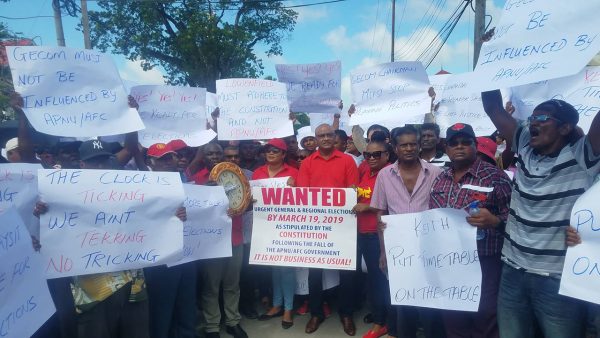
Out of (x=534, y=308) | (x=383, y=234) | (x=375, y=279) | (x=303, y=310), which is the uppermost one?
(x=383, y=234)

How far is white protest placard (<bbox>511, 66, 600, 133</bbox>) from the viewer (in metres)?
3.54

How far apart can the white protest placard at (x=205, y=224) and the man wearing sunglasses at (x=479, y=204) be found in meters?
1.91

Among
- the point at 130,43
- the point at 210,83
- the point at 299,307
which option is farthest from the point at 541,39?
the point at 130,43

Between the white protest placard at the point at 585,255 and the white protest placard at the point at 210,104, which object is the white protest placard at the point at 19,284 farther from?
the white protest placard at the point at 210,104

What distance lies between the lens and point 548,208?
2.47 m

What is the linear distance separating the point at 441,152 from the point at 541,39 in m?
3.76

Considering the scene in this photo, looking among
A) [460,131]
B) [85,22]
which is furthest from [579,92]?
[85,22]

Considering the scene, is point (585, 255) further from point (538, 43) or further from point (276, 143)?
point (276, 143)

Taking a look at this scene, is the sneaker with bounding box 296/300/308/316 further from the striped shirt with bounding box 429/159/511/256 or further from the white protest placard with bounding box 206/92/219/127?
the white protest placard with bounding box 206/92/219/127

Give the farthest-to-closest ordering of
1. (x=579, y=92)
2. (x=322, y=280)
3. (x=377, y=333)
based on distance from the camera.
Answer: (x=322, y=280)
(x=377, y=333)
(x=579, y=92)

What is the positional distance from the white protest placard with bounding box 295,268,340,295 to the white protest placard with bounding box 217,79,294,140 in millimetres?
1645

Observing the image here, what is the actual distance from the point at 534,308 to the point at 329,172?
2340 mm

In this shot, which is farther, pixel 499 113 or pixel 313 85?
pixel 313 85

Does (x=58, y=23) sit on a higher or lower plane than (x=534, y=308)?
higher
